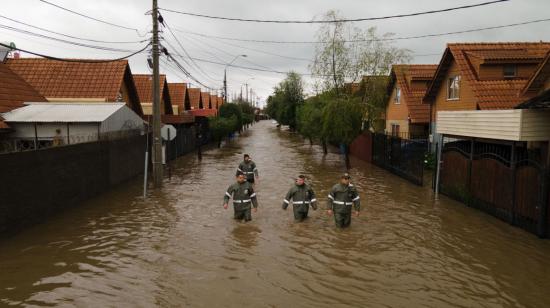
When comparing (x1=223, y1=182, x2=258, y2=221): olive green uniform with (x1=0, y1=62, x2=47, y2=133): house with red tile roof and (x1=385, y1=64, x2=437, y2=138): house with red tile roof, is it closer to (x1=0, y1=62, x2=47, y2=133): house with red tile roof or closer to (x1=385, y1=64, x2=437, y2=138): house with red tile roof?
(x1=0, y1=62, x2=47, y2=133): house with red tile roof

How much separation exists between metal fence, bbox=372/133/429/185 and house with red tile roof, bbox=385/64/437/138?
2.87 meters

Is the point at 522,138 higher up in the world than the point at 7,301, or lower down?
higher up

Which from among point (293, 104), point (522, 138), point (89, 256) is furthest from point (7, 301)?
point (293, 104)

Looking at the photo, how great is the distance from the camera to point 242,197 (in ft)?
36.9

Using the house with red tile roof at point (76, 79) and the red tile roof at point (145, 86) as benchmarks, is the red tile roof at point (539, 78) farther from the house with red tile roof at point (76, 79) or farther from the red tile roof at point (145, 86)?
the red tile roof at point (145, 86)

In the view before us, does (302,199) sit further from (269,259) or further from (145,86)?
(145,86)

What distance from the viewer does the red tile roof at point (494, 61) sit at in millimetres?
17641

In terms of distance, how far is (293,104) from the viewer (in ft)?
190

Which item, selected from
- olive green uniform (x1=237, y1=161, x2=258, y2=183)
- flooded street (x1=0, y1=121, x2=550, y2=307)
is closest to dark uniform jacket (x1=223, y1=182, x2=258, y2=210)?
flooded street (x1=0, y1=121, x2=550, y2=307)

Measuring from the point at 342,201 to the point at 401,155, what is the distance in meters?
10.5

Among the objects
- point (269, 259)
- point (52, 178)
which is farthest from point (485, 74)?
point (52, 178)

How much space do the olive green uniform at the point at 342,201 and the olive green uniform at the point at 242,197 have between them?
6.63 feet

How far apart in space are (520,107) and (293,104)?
47028 millimetres

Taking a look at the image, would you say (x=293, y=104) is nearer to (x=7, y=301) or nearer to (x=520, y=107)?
(x=520, y=107)
